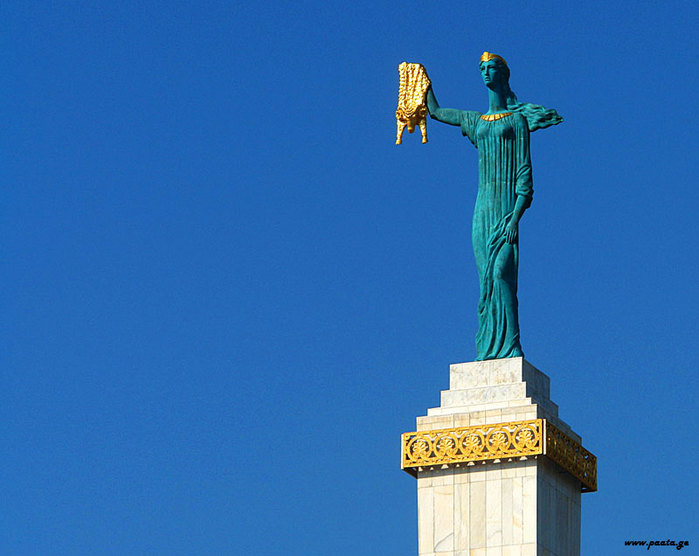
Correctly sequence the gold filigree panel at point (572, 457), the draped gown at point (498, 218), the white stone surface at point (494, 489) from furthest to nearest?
the draped gown at point (498, 218), the gold filigree panel at point (572, 457), the white stone surface at point (494, 489)

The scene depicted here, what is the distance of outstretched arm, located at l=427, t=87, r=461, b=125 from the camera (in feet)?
145

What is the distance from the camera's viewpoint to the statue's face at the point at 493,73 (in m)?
43.9

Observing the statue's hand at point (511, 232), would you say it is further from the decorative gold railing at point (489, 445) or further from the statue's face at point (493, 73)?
the decorative gold railing at point (489, 445)

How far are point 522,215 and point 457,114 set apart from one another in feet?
8.80

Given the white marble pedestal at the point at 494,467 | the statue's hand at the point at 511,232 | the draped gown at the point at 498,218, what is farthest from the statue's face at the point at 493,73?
the white marble pedestal at the point at 494,467

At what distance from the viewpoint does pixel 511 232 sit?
141 ft

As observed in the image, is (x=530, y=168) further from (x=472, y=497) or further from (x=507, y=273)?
(x=472, y=497)

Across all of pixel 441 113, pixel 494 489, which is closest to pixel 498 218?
pixel 441 113

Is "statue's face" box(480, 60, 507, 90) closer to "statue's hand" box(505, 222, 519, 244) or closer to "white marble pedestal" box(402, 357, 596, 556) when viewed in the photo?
"statue's hand" box(505, 222, 519, 244)

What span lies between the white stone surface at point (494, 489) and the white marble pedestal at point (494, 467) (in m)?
0.02

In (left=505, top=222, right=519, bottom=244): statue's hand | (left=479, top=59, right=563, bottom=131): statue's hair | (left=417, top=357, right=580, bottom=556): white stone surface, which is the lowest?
(left=417, top=357, right=580, bottom=556): white stone surface

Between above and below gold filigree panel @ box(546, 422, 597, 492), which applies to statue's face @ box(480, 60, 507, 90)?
above

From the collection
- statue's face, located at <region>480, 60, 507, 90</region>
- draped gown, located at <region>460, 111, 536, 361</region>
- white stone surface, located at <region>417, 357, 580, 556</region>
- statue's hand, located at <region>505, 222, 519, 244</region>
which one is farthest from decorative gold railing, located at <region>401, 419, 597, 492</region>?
statue's face, located at <region>480, 60, 507, 90</region>

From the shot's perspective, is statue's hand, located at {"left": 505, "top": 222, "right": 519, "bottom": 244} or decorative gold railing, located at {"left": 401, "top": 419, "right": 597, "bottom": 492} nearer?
decorative gold railing, located at {"left": 401, "top": 419, "right": 597, "bottom": 492}
